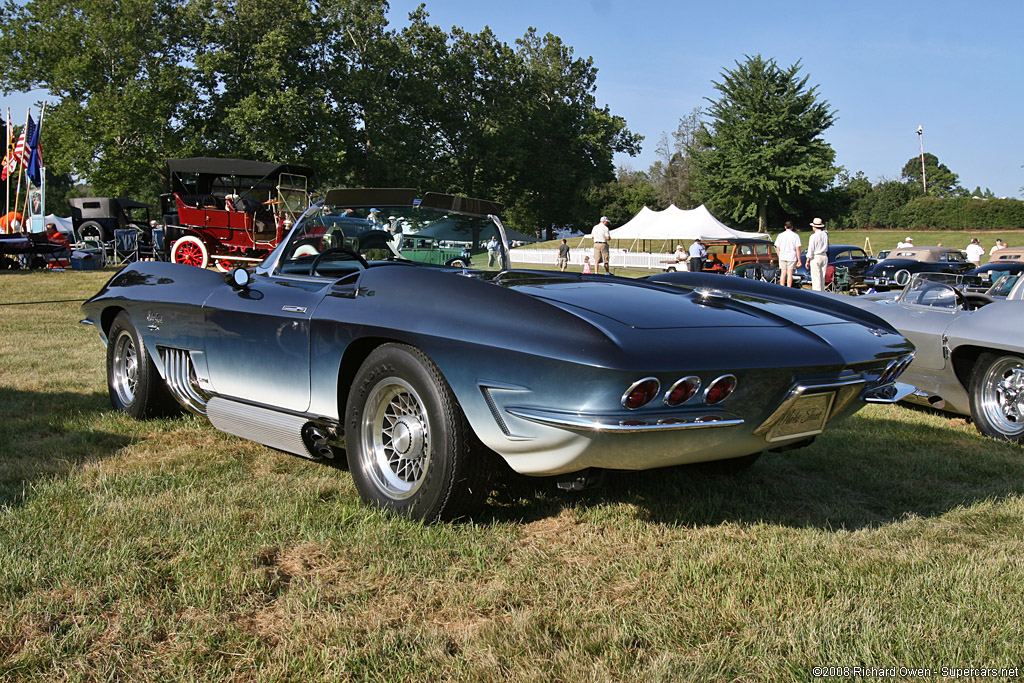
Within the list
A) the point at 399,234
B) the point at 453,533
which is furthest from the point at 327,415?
the point at 399,234

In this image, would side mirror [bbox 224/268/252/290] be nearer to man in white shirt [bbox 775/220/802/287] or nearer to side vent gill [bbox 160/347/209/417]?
side vent gill [bbox 160/347/209/417]

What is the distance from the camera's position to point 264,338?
349cm

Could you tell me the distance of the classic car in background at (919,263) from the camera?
19.3m

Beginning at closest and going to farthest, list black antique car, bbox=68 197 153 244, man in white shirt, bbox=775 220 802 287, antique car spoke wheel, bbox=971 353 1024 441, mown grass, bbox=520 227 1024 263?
antique car spoke wheel, bbox=971 353 1024 441
man in white shirt, bbox=775 220 802 287
black antique car, bbox=68 197 153 244
mown grass, bbox=520 227 1024 263

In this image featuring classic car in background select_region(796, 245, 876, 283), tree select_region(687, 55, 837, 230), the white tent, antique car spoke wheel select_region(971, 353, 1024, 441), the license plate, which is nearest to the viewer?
the license plate

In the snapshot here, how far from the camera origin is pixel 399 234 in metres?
4.06

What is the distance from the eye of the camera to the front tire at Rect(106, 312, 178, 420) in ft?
14.4

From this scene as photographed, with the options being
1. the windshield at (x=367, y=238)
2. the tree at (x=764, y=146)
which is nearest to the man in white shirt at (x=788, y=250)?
the windshield at (x=367, y=238)

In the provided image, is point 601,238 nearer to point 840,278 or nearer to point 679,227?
point 840,278

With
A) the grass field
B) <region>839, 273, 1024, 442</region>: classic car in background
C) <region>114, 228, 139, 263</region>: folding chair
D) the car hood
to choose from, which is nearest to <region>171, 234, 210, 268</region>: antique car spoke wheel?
<region>114, 228, 139, 263</region>: folding chair

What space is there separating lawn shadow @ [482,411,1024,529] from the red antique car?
13452 millimetres

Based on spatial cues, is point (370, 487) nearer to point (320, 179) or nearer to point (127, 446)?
point (127, 446)

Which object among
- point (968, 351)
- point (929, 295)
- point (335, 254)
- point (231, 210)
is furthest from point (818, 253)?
point (335, 254)

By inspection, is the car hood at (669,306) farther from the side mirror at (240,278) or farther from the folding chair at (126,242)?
the folding chair at (126,242)
